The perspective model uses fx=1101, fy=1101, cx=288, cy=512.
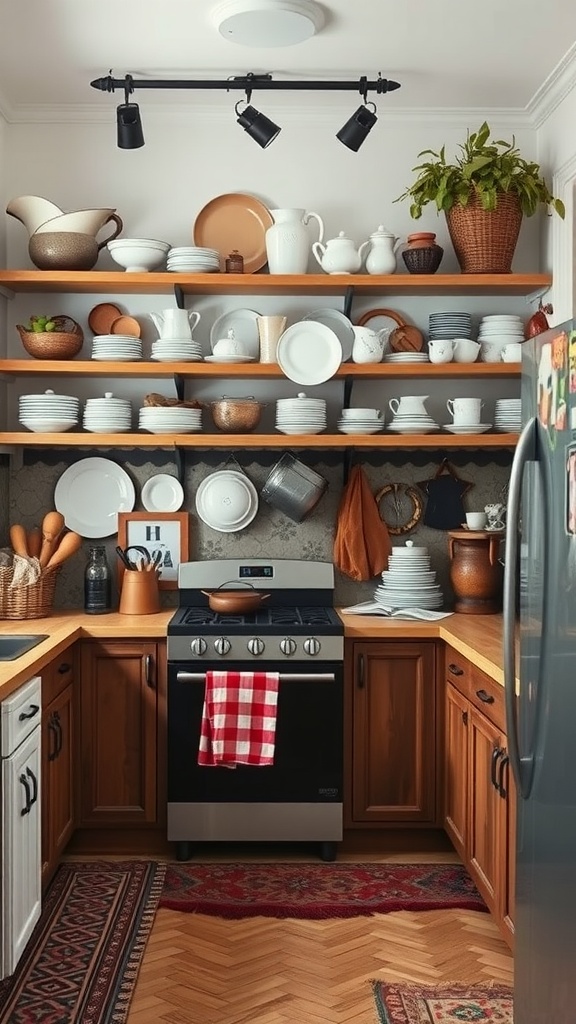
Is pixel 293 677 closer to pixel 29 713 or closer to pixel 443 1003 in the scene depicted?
pixel 29 713

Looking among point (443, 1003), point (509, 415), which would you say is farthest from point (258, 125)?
point (443, 1003)

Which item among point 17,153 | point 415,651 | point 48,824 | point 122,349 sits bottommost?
point 48,824

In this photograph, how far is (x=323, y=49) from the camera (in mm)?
3840

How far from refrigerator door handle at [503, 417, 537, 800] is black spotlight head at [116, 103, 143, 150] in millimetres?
2294

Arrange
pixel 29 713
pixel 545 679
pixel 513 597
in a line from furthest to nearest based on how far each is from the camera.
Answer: pixel 29 713 → pixel 513 597 → pixel 545 679

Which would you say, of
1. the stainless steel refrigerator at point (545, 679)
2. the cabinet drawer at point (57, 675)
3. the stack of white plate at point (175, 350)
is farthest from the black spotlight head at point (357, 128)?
the cabinet drawer at point (57, 675)

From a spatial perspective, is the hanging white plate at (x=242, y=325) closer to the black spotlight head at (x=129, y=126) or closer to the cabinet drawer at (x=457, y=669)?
the black spotlight head at (x=129, y=126)

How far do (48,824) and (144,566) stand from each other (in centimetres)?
115

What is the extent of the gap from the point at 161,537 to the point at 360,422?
965 mm

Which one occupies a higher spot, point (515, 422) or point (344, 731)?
point (515, 422)

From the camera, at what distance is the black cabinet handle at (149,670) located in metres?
4.00

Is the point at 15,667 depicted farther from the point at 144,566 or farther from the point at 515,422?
the point at 515,422

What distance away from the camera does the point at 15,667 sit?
9.92 ft

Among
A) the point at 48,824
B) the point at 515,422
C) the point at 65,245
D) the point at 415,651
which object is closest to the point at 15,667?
the point at 48,824
